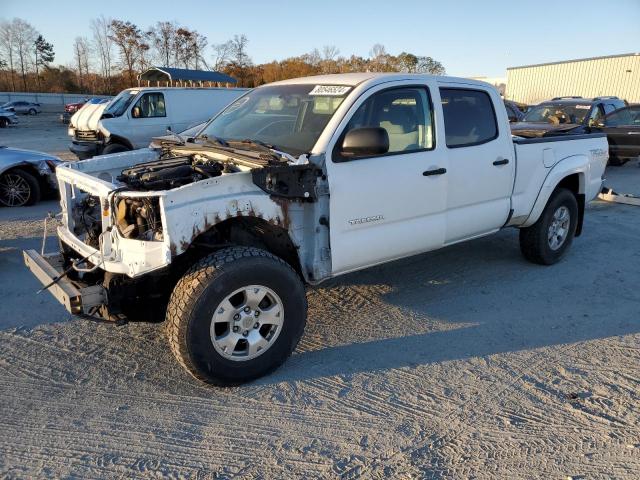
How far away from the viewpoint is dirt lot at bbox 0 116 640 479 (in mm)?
2836

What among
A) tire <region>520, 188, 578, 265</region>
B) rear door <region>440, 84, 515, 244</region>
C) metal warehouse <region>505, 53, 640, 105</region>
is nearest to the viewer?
rear door <region>440, 84, 515, 244</region>

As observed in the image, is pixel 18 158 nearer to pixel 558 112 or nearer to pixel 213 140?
pixel 213 140

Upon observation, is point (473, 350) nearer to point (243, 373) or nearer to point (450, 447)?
point (450, 447)

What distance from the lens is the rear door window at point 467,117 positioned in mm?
4676

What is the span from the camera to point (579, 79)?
4069 cm

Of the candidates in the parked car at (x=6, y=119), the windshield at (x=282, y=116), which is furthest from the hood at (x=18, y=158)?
the parked car at (x=6, y=119)

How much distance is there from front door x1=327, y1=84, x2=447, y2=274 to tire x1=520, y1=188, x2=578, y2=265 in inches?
67.7

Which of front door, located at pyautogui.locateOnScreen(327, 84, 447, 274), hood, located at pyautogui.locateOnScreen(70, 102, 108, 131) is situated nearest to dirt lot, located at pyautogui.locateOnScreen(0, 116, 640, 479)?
front door, located at pyautogui.locateOnScreen(327, 84, 447, 274)

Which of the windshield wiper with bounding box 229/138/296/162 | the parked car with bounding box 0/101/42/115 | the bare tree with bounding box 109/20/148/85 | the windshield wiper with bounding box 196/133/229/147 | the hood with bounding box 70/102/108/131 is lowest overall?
the windshield wiper with bounding box 229/138/296/162

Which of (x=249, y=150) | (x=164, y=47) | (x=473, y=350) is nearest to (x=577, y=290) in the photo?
(x=473, y=350)

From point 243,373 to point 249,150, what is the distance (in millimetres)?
1633

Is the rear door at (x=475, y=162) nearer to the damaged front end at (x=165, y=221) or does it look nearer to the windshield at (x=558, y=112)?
the damaged front end at (x=165, y=221)

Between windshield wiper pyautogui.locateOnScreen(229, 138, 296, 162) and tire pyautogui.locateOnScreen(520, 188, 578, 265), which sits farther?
tire pyautogui.locateOnScreen(520, 188, 578, 265)

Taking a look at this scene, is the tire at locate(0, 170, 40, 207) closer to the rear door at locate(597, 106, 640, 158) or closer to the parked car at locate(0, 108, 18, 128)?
the rear door at locate(597, 106, 640, 158)
